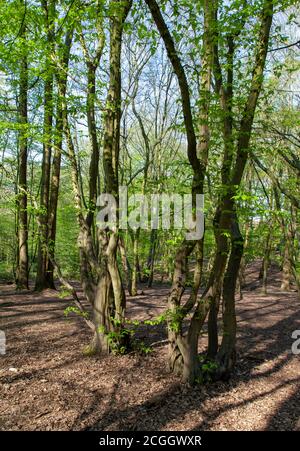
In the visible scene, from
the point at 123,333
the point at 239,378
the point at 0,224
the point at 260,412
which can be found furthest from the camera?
the point at 0,224

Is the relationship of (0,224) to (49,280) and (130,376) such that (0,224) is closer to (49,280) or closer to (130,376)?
(49,280)

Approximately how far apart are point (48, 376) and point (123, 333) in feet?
4.07

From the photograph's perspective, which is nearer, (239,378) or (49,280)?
(239,378)

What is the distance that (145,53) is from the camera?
13.7 metres

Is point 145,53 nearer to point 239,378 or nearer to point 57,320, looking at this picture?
point 57,320

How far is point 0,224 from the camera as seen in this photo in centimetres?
2034

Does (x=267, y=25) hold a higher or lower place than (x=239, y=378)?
higher

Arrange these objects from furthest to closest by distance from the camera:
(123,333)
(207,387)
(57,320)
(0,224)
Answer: (0,224) < (57,320) < (123,333) < (207,387)

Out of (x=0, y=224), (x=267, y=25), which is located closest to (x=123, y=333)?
(x=267, y=25)

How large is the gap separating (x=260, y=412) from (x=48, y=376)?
274 centimetres

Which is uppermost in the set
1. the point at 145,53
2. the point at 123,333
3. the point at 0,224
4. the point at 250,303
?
the point at 145,53

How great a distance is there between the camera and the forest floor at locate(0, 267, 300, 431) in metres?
3.71

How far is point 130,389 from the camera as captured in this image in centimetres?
441

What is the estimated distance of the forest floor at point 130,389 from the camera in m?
3.71
